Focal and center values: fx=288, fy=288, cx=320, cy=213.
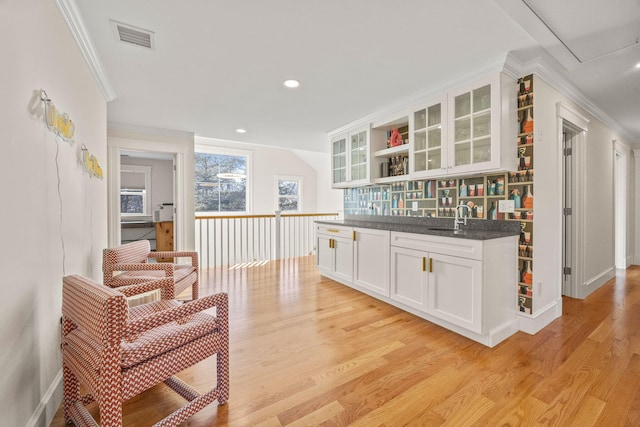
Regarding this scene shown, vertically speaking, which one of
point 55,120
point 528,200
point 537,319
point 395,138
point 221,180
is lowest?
point 537,319

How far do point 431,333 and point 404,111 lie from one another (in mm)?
2380

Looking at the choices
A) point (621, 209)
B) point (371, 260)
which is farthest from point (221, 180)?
point (621, 209)

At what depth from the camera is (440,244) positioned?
2512mm

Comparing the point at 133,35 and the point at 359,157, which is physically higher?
the point at 133,35

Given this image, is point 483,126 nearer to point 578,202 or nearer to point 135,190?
point 578,202

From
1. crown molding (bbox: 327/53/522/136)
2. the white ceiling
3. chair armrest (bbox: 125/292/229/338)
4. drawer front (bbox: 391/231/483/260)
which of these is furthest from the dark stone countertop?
chair armrest (bbox: 125/292/229/338)

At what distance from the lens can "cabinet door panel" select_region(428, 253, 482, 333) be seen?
2.25 m

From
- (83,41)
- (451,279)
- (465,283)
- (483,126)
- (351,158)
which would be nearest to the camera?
(83,41)

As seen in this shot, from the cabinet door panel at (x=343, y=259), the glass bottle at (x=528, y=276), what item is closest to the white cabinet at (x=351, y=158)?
the cabinet door panel at (x=343, y=259)

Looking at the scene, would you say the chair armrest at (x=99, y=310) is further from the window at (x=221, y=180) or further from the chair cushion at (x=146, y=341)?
the window at (x=221, y=180)

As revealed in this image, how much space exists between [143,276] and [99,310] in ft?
5.70

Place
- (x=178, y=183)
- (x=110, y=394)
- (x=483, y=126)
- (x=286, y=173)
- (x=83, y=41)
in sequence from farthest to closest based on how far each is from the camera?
(x=286, y=173) → (x=178, y=183) → (x=483, y=126) → (x=83, y=41) → (x=110, y=394)

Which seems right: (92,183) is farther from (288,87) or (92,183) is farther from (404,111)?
(404,111)

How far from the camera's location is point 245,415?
151cm
